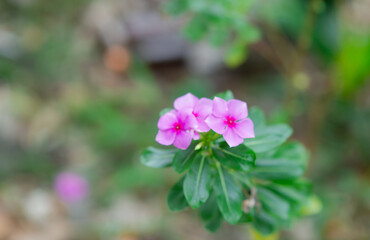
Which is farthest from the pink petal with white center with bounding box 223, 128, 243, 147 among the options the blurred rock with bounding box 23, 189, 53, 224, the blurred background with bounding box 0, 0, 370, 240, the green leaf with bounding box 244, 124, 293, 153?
the blurred rock with bounding box 23, 189, 53, 224

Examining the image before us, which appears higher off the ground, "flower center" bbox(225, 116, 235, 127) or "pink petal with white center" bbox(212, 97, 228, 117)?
"pink petal with white center" bbox(212, 97, 228, 117)

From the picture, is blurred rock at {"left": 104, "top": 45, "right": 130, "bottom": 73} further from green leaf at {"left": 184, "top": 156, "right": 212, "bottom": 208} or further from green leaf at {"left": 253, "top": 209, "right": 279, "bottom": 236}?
green leaf at {"left": 184, "top": 156, "right": 212, "bottom": 208}

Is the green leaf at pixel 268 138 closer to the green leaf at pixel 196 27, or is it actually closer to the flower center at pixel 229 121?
the flower center at pixel 229 121

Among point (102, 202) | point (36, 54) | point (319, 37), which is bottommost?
point (102, 202)

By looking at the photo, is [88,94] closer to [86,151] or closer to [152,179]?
[86,151]

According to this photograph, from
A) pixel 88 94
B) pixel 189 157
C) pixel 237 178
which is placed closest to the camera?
pixel 189 157

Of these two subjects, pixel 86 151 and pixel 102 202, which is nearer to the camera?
pixel 102 202

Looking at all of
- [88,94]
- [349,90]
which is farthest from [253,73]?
[88,94]
